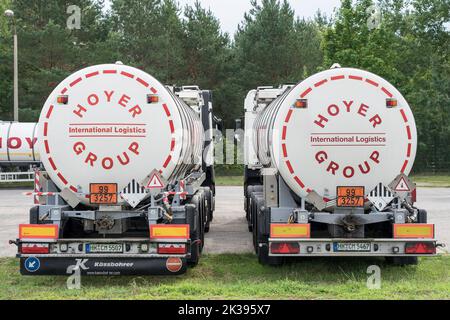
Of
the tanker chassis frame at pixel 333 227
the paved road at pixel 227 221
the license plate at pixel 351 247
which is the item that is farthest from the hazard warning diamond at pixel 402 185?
the paved road at pixel 227 221

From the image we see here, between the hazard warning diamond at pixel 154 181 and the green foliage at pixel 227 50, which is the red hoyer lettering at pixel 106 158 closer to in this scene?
the hazard warning diamond at pixel 154 181

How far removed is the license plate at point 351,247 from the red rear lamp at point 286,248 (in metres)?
0.52

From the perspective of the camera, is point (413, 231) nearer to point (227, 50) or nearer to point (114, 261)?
point (114, 261)

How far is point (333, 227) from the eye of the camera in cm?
885

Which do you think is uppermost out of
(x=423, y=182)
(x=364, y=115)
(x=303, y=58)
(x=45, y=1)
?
(x=45, y=1)

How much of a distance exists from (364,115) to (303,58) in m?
35.3

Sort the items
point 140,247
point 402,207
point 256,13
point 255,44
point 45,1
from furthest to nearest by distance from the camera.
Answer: point 256,13, point 255,44, point 45,1, point 402,207, point 140,247

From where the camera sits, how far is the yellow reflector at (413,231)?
329 inches

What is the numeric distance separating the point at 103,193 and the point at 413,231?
13.2 feet

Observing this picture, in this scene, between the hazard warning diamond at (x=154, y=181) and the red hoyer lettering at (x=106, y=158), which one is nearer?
the hazard warning diamond at (x=154, y=181)

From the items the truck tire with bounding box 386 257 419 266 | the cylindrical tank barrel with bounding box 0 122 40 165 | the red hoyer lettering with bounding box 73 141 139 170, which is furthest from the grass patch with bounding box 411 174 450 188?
the red hoyer lettering with bounding box 73 141 139 170
